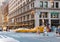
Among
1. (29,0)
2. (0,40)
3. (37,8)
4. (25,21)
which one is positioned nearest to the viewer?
(0,40)

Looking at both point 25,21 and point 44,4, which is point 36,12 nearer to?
point 44,4

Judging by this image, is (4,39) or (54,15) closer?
(4,39)

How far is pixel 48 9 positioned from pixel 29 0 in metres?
10.6

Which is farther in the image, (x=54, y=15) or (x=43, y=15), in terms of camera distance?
(x=54, y=15)

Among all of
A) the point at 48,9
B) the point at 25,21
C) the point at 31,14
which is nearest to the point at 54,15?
the point at 48,9

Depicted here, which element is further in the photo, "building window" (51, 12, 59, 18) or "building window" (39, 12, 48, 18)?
"building window" (51, 12, 59, 18)

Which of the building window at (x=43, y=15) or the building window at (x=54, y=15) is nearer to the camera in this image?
the building window at (x=43, y=15)

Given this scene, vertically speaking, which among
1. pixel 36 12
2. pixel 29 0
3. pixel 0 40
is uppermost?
pixel 29 0

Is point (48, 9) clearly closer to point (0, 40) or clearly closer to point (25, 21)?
point (25, 21)

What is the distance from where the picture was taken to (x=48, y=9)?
229ft

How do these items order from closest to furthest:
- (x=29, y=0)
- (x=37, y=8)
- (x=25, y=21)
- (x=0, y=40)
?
(x=0, y=40)
(x=37, y=8)
(x=29, y=0)
(x=25, y=21)

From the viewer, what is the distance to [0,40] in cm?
496

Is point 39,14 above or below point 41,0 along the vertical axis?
below

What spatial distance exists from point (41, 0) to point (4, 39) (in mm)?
65738
